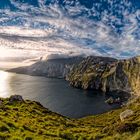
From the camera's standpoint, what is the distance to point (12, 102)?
460 ft

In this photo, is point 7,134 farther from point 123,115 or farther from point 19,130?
point 123,115

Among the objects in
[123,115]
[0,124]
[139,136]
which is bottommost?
[123,115]

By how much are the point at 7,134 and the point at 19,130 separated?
29.7ft

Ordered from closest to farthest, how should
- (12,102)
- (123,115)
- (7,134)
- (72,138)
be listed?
(7,134) < (72,138) < (12,102) < (123,115)

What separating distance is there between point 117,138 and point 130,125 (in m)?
14.5

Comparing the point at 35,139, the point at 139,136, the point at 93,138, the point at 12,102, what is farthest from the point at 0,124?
the point at 12,102

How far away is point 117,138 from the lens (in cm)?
4347

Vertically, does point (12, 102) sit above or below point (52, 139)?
below

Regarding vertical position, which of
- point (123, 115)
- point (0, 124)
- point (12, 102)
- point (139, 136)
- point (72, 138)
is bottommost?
point (123, 115)

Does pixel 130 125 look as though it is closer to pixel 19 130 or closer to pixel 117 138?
pixel 117 138

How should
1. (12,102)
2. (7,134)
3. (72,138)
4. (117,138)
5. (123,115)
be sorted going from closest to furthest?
1. (117,138)
2. (7,134)
3. (72,138)
4. (12,102)
5. (123,115)

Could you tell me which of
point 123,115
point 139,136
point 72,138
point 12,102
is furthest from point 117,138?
point 123,115

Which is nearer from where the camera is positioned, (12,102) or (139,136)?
(139,136)

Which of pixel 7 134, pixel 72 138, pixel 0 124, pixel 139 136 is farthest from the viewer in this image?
pixel 72 138
